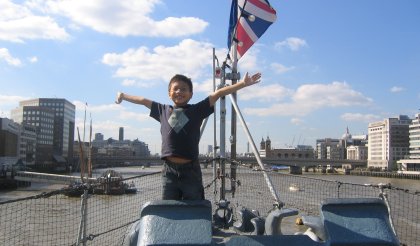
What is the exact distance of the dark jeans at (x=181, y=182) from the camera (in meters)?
4.31

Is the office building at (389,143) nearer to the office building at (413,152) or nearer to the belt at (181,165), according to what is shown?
the office building at (413,152)

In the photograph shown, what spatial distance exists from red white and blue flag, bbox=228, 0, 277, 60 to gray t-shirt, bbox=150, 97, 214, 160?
4458 mm

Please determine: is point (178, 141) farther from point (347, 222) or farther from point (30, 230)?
point (30, 230)

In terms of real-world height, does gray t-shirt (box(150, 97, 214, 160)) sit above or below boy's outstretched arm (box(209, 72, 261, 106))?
below

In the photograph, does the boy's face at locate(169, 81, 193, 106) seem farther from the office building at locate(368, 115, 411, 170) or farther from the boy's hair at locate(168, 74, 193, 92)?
the office building at locate(368, 115, 411, 170)

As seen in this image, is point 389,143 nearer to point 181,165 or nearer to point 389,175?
point 389,175

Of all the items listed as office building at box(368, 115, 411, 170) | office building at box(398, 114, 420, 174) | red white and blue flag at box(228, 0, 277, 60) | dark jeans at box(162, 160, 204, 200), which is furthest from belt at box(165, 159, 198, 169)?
office building at box(368, 115, 411, 170)

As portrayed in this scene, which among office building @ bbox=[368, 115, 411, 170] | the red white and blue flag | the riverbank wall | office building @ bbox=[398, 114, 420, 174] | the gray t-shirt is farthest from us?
office building @ bbox=[368, 115, 411, 170]

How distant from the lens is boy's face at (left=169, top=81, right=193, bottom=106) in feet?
14.8

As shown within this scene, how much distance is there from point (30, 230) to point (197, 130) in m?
22.0

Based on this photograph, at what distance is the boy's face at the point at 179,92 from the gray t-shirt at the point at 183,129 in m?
0.07

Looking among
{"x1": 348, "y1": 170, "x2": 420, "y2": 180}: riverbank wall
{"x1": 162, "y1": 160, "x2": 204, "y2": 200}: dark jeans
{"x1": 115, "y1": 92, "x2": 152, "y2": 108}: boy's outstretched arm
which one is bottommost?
{"x1": 348, "y1": 170, "x2": 420, "y2": 180}: riverbank wall

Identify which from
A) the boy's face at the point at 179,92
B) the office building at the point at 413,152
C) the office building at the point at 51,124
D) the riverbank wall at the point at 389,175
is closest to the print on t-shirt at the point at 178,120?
the boy's face at the point at 179,92

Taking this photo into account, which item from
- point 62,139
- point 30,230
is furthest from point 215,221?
point 62,139
